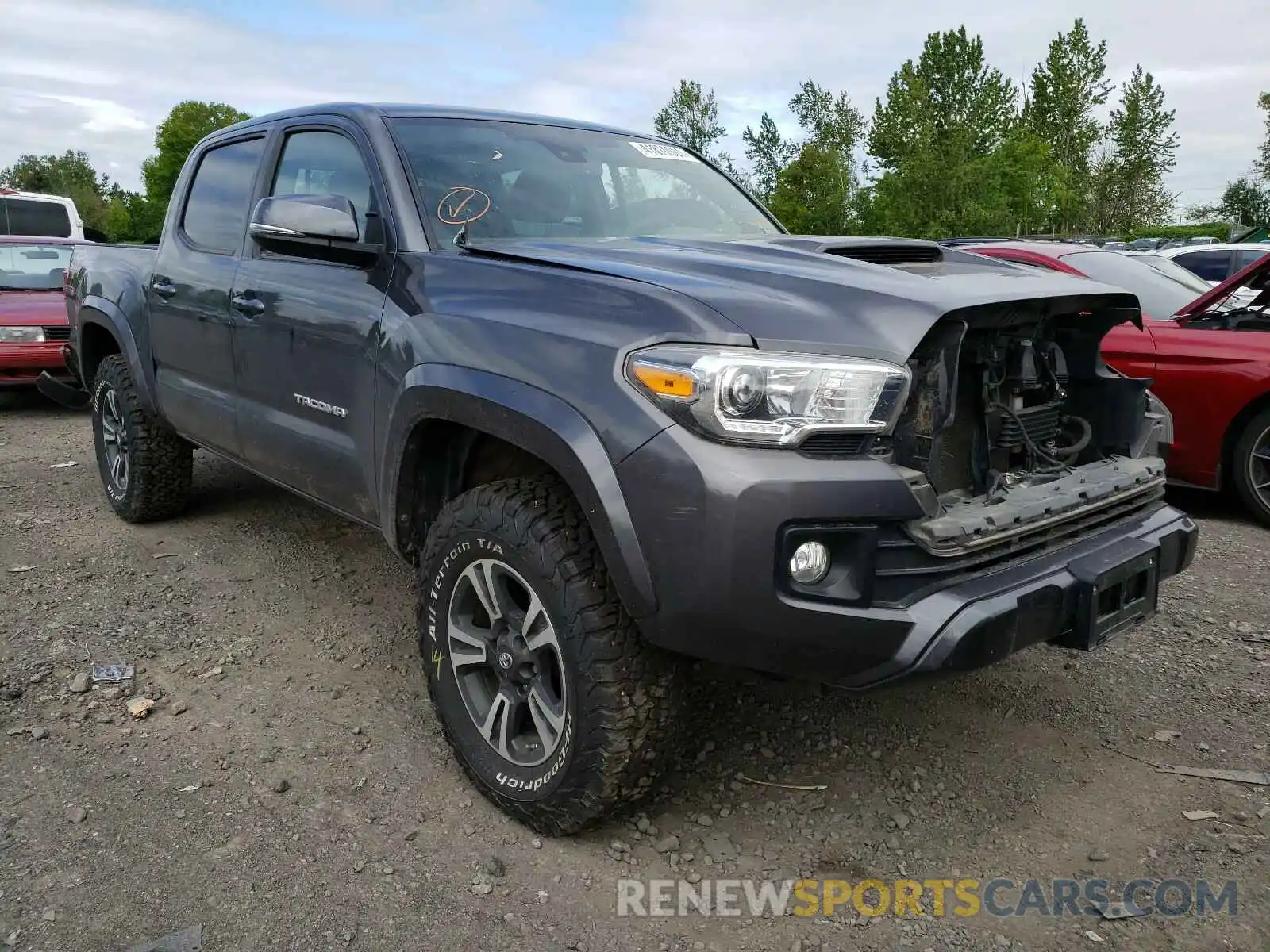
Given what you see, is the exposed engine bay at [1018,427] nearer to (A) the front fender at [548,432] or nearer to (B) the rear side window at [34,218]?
(A) the front fender at [548,432]

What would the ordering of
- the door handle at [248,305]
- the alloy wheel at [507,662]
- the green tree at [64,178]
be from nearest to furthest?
the alloy wheel at [507,662], the door handle at [248,305], the green tree at [64,178]

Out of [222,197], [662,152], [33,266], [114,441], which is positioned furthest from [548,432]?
[33,266]

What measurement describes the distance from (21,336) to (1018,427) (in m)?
9.00

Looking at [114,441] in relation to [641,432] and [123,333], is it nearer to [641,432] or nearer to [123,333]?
[123,333]

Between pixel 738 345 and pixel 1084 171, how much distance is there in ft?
171

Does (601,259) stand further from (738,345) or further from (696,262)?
(738,345)

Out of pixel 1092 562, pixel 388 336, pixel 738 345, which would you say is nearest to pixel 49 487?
pixel 388 336

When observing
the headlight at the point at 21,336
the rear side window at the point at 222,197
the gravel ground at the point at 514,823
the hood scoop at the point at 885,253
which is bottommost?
the gravel ground at the point at 514,823

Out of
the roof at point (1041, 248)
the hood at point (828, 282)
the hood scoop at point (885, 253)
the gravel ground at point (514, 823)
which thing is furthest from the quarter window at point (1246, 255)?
the hood scoop at point (885, 253)

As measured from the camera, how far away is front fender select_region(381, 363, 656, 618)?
Answer: 2189 millimetres

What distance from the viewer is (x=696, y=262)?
2652 mm

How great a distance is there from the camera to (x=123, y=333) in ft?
15.7

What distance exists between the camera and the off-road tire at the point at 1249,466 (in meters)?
5.12

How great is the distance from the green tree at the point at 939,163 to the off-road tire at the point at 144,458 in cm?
2439
